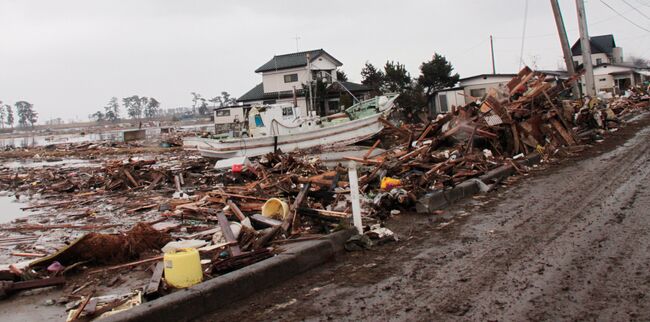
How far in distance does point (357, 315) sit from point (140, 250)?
143 inches

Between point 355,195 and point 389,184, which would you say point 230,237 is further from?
point 389,184

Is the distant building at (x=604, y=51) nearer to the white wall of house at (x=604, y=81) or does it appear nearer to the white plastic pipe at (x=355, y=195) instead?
the white wall of house at (x=604, y=81)

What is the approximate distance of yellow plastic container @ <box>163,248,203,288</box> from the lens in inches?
184

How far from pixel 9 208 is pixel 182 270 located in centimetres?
1138

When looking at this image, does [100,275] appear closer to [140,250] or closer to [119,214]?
[140,250]

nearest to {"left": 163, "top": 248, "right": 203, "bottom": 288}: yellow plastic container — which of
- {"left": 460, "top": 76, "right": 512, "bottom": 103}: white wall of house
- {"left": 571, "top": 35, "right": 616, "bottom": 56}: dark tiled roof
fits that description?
{"left": 460, "top": 76, "right": 512, "bottom": 103}: white wall of house

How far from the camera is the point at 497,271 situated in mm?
4840

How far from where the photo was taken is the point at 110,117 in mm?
135625

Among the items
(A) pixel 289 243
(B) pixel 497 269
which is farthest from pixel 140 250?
(B) pixel 497 269

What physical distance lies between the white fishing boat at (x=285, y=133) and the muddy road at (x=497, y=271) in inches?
684

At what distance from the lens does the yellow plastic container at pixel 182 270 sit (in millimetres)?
4668

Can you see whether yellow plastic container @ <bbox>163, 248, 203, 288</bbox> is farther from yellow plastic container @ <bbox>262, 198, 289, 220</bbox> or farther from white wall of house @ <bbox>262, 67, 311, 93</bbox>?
white wall of house @ <bbox>262, 67, 311, 93</bbox>

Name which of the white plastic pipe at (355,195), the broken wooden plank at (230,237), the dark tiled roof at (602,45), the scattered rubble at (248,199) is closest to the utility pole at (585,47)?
the scattered rubble at (248,199)

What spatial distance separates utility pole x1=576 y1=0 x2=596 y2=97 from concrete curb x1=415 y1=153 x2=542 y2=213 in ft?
43.1
